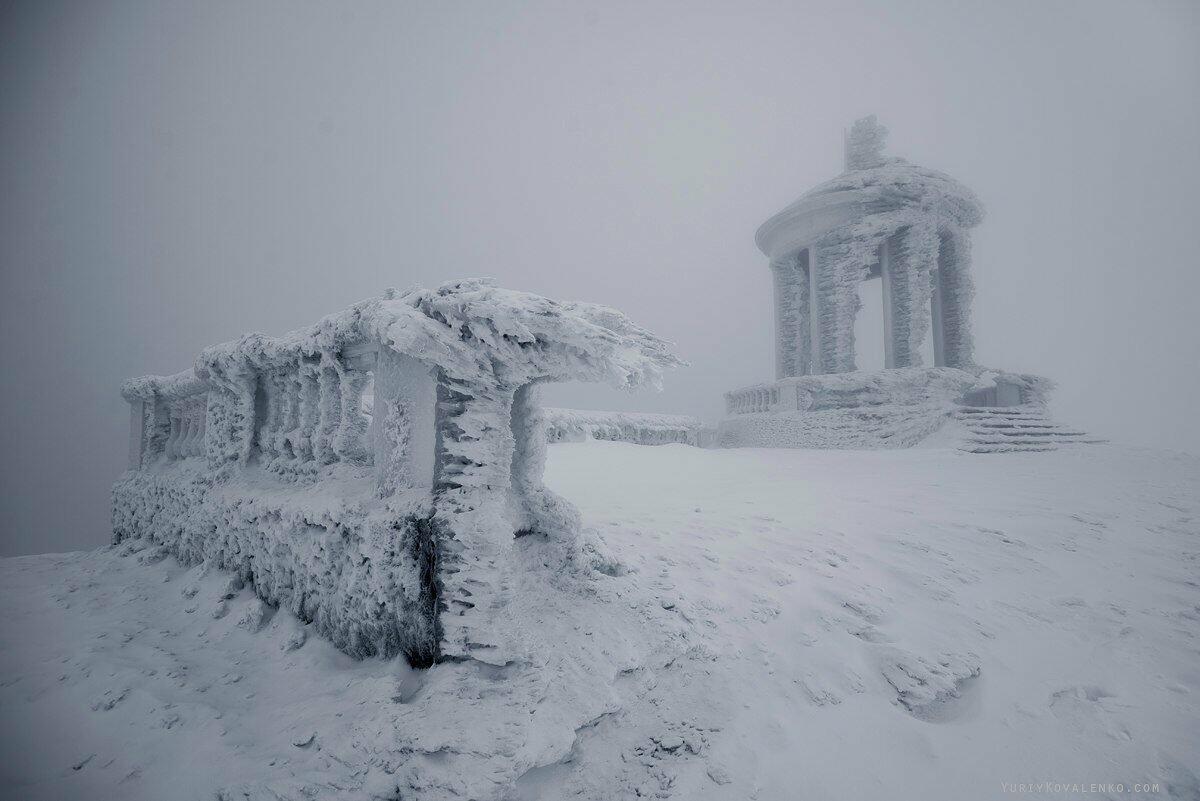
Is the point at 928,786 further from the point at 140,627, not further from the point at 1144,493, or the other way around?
the point at 1144,493

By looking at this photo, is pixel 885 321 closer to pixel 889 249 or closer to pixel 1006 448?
pixel 889 249

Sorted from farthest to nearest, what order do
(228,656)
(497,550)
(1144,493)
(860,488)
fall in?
(860,488) < (1144,493) < (228,656) < (497,550)

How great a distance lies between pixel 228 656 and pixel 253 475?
64.9 inches

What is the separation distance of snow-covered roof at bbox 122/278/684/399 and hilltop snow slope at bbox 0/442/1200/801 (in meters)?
1.16

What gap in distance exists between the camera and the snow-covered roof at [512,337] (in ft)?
7.61

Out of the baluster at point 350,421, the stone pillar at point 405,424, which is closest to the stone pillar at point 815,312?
the baluster at point 350,421

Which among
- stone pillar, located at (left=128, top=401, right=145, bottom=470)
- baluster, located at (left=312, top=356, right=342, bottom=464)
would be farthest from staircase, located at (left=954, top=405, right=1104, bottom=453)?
stone pillar, located at (left=128, top=401, right=145, bottom=470)

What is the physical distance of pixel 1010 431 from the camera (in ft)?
32.2

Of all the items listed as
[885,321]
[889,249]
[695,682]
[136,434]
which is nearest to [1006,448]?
[885,321]

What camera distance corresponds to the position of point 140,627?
11.5ft

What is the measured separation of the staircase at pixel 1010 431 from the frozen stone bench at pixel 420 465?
9682mm

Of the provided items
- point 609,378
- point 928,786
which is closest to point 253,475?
point 609,378

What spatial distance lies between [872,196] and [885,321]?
370 centimetres

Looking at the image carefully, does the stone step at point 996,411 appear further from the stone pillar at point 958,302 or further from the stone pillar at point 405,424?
the stone pillar at point 405,424
